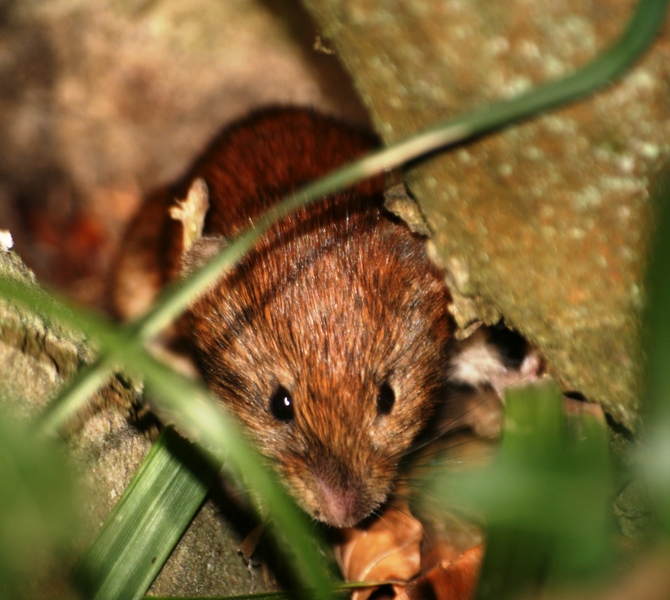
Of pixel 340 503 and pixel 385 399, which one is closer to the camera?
pixel 340 503

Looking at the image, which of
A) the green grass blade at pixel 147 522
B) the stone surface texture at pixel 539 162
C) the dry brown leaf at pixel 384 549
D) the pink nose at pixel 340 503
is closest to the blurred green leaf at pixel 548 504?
the stone surface texture at pixel 539 162

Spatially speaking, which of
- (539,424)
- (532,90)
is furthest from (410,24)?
(539,424)

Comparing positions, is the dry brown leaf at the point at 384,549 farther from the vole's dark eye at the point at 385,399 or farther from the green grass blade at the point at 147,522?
the green grass blade at the point at 147,522

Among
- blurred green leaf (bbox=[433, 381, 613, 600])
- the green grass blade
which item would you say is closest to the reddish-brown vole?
the green grass blade

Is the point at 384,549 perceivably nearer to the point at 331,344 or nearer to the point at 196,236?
the point at 331,344

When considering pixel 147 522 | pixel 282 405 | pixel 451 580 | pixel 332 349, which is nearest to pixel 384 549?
pixel 451 580

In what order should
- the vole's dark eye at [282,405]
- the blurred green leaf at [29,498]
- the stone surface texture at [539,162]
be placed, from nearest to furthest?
the blurred green leaf at [29,498] < the stone surface texture at [539,162] < the vole's dark eye at [282,405]

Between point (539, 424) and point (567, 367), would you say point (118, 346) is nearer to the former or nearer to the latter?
point (539, 424)

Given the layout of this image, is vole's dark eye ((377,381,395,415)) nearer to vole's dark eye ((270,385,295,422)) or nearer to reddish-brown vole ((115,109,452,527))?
reddish-brown vole ((115,109,452,527))
